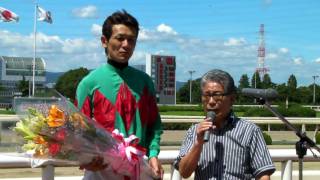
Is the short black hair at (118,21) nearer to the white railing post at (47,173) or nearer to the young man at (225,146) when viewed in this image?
the young man at (225,146)

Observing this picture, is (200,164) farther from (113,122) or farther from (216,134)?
(113,122)

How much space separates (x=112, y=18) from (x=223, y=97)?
29.9 inches

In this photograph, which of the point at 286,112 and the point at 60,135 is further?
the point at 286,112

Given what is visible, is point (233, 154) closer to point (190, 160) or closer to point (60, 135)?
point (190, 160)

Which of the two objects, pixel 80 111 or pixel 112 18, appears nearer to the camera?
pixel 80 111

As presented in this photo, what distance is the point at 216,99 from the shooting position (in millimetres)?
3111

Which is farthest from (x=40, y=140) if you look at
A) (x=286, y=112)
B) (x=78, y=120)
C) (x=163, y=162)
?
(x=286, y=112)

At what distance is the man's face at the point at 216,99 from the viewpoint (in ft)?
10.2

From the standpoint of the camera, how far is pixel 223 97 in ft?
10.2

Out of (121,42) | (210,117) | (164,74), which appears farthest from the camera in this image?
(164,74)

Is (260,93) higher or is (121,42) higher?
(121,42)

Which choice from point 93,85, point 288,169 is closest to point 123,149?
Result: point 93,85

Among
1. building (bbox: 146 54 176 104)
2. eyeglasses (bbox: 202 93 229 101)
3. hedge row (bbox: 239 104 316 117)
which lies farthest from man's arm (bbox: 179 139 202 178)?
building (bbox: 146 54 176 104)

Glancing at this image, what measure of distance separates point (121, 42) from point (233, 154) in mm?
846
